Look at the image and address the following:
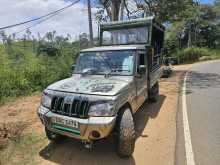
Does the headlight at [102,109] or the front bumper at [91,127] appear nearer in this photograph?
the front bumper at [91,127]

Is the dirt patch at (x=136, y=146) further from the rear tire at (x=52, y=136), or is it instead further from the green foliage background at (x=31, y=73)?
the green foliage background at (x=31, y=73)

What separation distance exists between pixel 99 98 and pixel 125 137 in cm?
88

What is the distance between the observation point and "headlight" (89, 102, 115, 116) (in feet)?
14.1

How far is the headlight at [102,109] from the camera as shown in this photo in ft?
14.1

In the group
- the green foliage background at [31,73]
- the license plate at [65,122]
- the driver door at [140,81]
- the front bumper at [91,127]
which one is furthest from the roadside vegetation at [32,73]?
the front bumper at [91,127]

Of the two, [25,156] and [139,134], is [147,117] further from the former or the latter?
[25,156]

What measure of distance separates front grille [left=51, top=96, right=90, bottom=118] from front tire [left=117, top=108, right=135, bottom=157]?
0.71 m

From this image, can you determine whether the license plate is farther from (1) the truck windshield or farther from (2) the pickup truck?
(1) the truck windshield

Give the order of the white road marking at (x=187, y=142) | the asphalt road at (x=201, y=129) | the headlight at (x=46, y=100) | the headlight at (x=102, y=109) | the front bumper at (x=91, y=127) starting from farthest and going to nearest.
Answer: the headlight at (x=46, y=100)
the asphalt road at (x=201, y=129)
the white road marking at (x=187, y=142)
the headlight at (x=102, y=109)
the front bumper at (x=91, y=127)

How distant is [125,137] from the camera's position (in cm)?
453

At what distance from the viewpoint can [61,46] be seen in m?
16.2

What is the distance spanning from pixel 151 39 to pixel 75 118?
184 inches

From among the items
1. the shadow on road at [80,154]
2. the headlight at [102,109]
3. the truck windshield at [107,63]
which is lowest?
the shadow on road at [80,154]

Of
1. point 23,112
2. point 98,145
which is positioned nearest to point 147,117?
point 98,145
